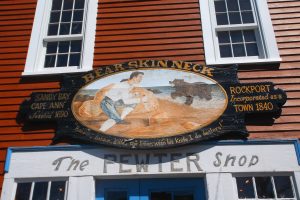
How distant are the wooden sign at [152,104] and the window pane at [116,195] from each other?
78cm

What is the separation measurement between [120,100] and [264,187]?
2763mm

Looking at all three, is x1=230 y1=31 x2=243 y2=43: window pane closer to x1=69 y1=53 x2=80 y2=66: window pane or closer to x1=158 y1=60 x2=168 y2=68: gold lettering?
x1=158 y1=60 x2=168 y2=68: gold lettering

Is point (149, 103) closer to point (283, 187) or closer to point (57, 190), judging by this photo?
point (57, 190)

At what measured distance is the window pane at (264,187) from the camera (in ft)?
16.8

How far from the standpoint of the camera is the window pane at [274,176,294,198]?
511 cm

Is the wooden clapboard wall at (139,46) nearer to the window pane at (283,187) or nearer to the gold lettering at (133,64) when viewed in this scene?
the gold lettering at (133,64)

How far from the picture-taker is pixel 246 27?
22.2 ft

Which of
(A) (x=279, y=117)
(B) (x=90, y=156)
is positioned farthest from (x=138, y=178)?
(A) (x=279, y=117)

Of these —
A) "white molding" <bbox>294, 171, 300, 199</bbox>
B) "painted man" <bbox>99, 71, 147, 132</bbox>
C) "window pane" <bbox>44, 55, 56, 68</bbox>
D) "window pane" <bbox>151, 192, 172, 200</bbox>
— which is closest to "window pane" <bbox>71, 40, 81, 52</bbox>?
"window pane" <bbox>44, 55, 56, 68</bbox>

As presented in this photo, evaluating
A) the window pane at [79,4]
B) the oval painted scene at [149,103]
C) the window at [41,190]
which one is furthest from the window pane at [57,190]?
the window pane at [79,4]

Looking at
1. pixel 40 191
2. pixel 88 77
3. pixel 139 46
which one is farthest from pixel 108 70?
pixel 40 191

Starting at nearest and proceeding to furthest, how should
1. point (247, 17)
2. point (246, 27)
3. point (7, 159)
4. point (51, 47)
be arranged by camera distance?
point (7, 159)
point (246, 27)
point (247, 17)
point (51, 47)

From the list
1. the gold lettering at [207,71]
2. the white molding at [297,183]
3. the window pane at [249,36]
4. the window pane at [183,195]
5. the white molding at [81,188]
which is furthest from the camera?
the window pane at [249,36]

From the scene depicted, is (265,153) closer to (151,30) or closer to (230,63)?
(230,63)
